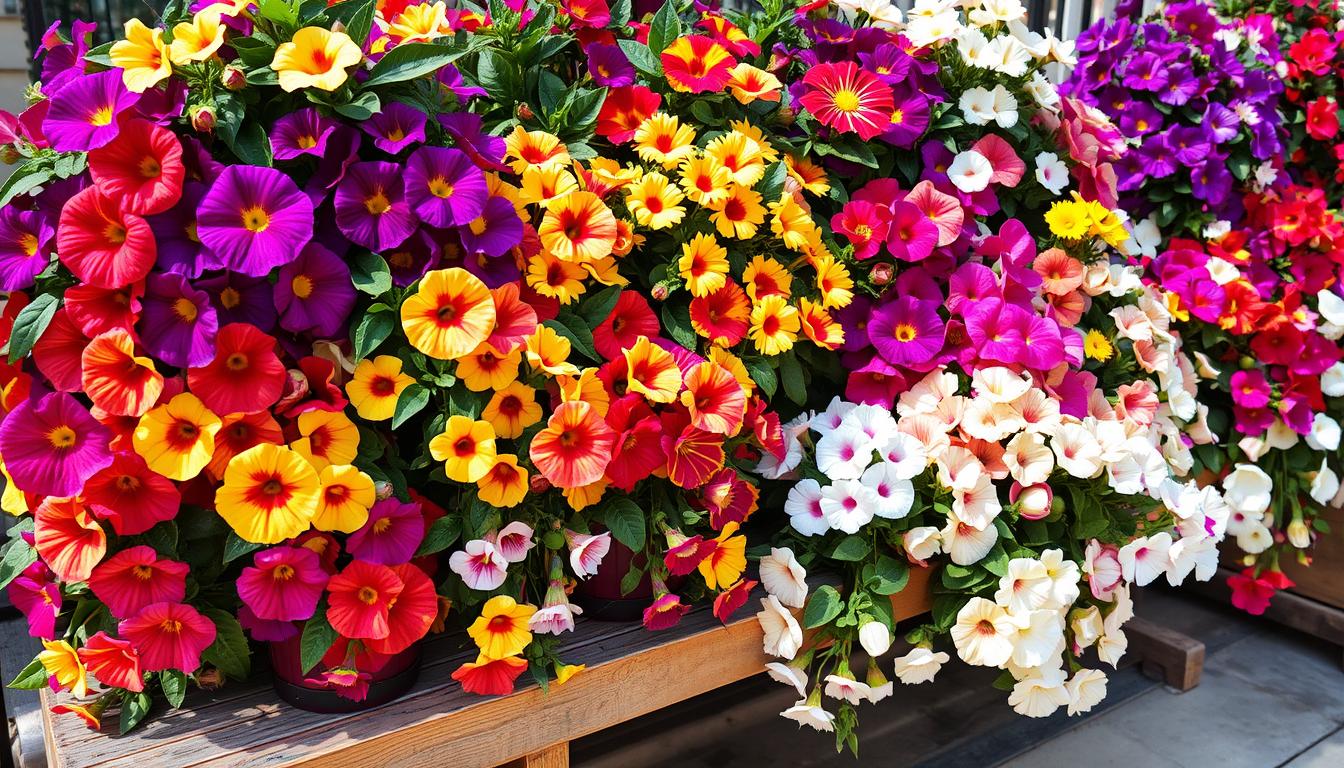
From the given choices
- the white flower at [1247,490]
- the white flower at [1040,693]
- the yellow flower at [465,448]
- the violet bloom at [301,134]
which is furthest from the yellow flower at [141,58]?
the white flower at [1247,490]

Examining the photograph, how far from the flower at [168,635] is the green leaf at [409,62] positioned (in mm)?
584

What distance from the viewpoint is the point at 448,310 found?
1.02 metres

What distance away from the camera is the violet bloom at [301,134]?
3.26ft

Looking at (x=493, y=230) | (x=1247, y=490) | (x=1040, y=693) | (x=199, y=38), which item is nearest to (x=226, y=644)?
(x=493, y=230)

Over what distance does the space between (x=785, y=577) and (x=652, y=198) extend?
0.53 metres

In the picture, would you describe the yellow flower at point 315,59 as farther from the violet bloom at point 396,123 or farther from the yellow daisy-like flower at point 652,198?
the yellow daisy-like flower at point 652,198

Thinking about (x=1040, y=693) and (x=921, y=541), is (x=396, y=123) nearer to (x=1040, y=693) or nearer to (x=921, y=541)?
(x=921, y=541)

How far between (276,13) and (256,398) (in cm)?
40

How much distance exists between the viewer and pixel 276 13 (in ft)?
3.28

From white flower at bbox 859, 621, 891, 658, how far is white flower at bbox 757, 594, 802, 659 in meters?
0.08

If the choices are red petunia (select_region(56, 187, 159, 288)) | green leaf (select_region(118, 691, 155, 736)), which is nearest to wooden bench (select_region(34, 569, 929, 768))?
green leaf (select_region(118, 691, 155, 736))

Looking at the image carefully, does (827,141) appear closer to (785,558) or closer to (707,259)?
(707,259)

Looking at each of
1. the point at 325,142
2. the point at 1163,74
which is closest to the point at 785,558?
the point at 325,142

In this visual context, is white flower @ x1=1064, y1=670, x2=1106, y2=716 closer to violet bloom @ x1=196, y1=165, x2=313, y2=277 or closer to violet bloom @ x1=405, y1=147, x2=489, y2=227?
violet bloom @ x1=405, y1=147, x2=489, y2=227
